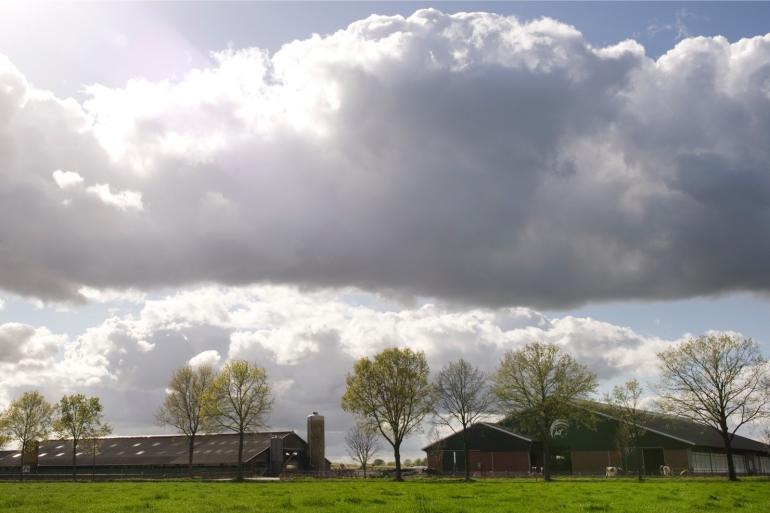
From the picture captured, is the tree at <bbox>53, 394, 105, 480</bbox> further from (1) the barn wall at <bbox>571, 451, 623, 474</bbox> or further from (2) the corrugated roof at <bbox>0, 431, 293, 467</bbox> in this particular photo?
(1) the barn wall at <bbox>571, 451, 623, 474</bbox>

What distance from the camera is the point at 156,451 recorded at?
10869 cm

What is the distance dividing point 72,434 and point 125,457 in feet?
58.2

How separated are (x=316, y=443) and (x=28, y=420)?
138 feet

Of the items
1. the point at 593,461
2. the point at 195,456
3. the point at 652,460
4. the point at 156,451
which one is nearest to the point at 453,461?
the point at 593,461

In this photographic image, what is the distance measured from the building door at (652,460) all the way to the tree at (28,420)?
8270 cm

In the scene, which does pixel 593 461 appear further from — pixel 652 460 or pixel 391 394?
pixel 391 394

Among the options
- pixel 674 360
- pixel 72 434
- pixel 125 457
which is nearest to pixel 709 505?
pixel 674 360

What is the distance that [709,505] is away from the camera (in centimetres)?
2873

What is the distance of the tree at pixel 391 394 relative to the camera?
2913 inches

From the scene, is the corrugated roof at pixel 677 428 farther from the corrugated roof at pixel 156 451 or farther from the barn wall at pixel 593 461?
the corrugated roof at pixel 156 451

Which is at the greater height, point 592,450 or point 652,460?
point 592,450

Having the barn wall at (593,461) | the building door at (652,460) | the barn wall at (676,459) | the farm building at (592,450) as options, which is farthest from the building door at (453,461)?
the barn wall at (676,459)

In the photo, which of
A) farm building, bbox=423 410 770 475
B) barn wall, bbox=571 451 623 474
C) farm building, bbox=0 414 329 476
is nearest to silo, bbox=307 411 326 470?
farm building, bbox=0 414 329 476

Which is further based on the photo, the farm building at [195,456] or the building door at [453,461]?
the farm building at [195,456]
